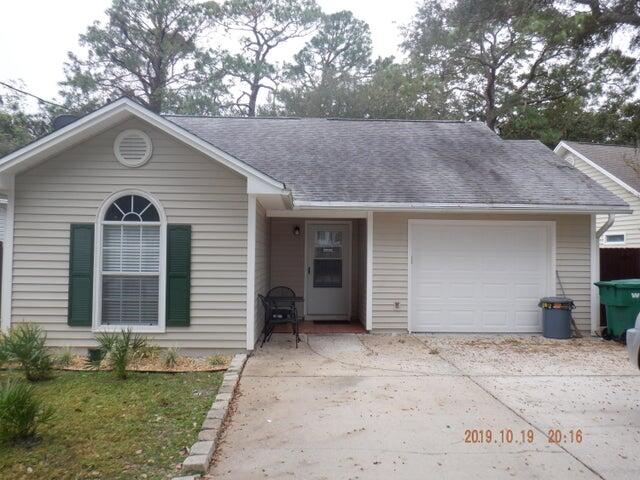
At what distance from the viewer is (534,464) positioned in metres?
3.79

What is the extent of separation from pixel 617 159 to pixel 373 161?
1025 centimetres

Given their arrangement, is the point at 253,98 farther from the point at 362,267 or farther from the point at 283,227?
the point at 362,267

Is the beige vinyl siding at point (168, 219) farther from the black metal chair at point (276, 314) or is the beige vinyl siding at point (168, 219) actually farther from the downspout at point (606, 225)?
the downspout at point (606, 225)

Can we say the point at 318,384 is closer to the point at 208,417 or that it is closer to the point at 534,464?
the point at 208,417

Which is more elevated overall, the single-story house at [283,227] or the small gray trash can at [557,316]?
the single-story house at [283,227]

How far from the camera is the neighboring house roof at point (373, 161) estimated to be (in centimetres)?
694

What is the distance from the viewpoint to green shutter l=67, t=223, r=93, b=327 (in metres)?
7.10

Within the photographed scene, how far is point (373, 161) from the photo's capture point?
34.3 feet

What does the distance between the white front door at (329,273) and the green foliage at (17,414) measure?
6.90 meters

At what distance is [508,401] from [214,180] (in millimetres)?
4879

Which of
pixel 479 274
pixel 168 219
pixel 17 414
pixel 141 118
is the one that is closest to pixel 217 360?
pixel 168 219

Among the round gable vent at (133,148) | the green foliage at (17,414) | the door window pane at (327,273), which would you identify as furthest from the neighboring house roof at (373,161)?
the green foliage at (17,414)

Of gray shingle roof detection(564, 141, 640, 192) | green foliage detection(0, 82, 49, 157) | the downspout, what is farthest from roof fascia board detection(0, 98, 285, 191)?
green foliage detection(0, 82, 49, 157)

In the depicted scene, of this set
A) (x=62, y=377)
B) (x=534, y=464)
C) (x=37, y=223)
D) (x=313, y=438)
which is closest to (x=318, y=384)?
(x=313, y=438)
